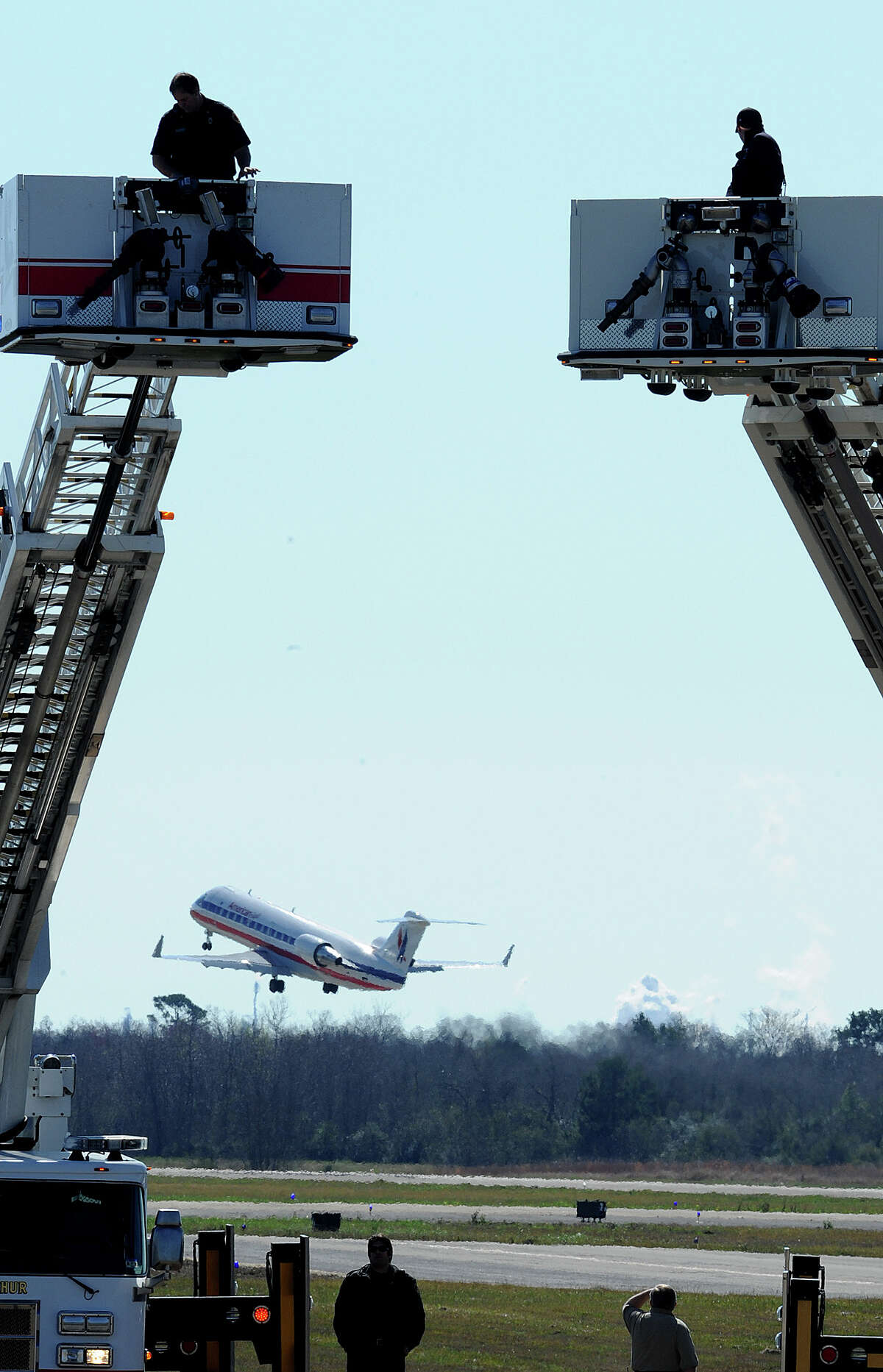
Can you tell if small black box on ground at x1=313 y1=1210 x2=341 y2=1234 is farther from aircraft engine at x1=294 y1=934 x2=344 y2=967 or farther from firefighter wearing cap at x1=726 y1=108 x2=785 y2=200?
aircraft engine at x1=294 y1=934 x2=344 y2=967

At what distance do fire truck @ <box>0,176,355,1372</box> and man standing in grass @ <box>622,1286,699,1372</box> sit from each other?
2.96m

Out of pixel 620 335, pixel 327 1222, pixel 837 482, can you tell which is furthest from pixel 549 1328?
pixel 620 335

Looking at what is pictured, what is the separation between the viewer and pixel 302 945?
338ft

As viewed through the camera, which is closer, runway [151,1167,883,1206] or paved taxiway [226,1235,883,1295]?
paved taxiway [226,1235,883,1295]

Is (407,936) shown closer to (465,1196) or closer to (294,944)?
(294,944)

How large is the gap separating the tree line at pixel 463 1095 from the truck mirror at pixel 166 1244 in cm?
8640

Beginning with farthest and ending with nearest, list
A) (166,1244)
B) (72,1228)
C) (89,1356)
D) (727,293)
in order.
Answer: (72,1228) < (166,1244) < (89,1356) < (727,293)

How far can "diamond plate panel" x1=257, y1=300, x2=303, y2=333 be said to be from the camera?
1485cm

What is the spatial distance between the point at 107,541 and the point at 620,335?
509 cm

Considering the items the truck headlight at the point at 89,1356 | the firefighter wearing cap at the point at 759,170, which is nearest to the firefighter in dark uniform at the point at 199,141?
the firefighter wearing cap at the point at 759,170

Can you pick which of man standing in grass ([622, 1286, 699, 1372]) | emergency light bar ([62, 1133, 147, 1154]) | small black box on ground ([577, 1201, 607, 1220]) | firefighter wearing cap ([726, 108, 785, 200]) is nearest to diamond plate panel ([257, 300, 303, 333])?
firefighter wearing cap ([726, 108, 785, 200])

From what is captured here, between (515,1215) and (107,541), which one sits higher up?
(107,541)

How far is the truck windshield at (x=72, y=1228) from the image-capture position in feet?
51.3

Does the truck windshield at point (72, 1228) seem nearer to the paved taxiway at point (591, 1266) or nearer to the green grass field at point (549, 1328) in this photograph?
the green grass field at point (549, 1328)
